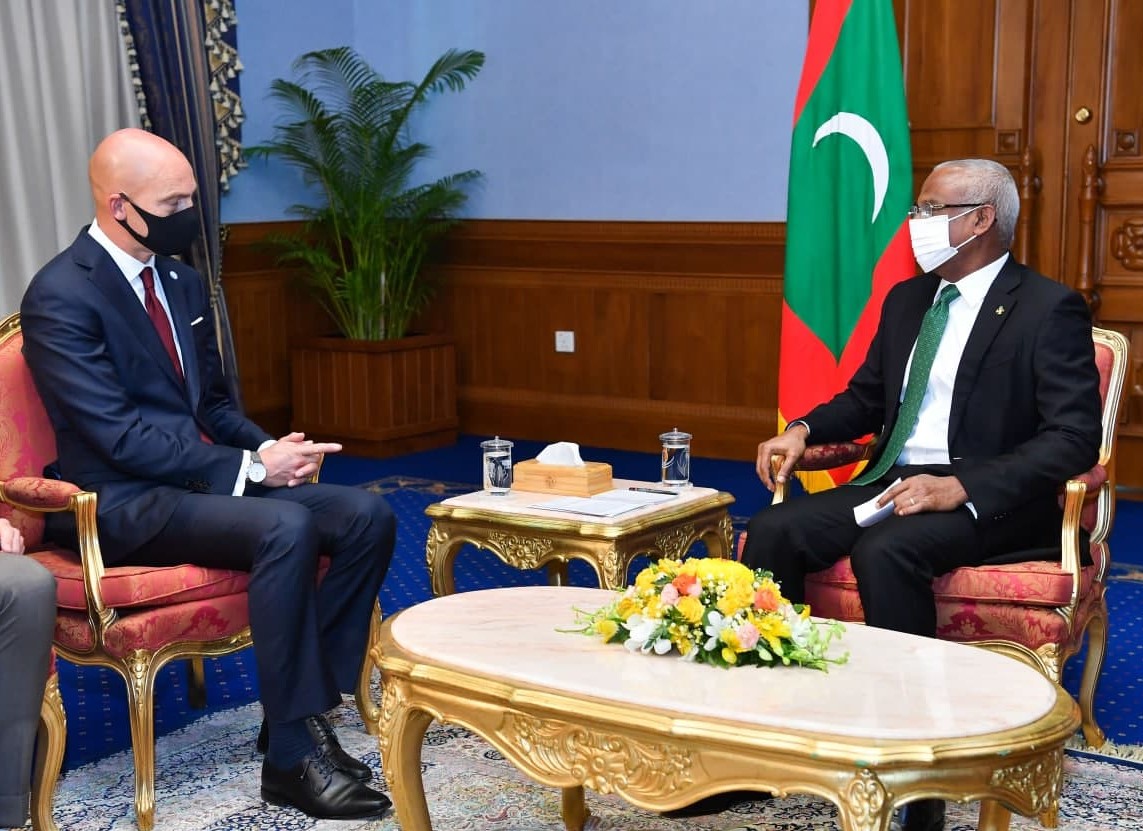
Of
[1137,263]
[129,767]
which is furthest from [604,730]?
[1137,263]

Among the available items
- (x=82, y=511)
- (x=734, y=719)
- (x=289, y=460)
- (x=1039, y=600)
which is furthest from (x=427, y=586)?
(x=734, y=719)

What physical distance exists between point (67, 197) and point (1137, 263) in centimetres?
458

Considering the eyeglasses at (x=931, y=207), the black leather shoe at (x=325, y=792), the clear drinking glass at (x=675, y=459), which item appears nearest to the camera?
the black leather shoe at (x=325, y=792)

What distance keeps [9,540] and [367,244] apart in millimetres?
4461

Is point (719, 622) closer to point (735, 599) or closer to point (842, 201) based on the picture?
point (735, 599)

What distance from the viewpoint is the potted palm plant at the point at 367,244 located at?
7211 mm

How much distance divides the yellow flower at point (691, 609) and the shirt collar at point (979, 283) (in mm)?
1419

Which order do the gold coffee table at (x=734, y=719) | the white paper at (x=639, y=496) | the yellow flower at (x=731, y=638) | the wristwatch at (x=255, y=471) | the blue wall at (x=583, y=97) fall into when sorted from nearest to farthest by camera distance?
the gold coffee table at (x=734, y=719) → the yellow flower at (x=731, y=638) → the wristwatch at (x=255, y=471) → the white paper at (x=639, y=496) → the blue wall at (x=583, y=97)

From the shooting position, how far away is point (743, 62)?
6645 millimetres

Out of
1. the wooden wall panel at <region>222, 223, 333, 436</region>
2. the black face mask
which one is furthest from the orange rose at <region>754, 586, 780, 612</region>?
the wooden wall panel at <region>222, 223, 333, 436</region>

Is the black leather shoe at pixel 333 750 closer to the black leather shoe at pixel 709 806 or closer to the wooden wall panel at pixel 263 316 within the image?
the black leather shoe at pixel 709 806

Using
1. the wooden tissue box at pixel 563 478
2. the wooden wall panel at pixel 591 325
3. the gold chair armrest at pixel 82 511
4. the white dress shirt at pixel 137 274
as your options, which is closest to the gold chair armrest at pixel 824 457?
the wooden tissue box at pixel 563 478

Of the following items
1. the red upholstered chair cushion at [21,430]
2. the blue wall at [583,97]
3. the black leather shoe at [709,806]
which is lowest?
the black leather shoe at [709,806]

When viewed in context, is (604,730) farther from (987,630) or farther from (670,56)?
(670,56)
